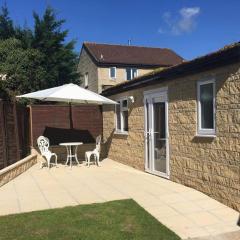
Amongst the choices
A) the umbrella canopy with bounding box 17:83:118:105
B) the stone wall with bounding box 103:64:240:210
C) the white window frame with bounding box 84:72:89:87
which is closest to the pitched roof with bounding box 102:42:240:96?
the stone wall with bounding box 103:64:240:210

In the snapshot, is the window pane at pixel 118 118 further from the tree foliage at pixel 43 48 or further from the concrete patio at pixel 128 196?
the tree foliage at pixel 43 48

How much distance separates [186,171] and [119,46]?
100 ft

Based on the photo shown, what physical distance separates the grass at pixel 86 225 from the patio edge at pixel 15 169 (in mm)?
3120

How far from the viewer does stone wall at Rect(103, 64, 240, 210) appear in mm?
7227

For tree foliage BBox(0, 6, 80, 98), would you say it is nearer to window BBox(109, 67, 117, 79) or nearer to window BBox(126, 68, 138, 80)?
window BBox(109, 67, 117, 79)

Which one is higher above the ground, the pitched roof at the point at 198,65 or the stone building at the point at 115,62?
the stone building at the point at 115,62

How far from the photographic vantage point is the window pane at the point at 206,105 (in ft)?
26.6

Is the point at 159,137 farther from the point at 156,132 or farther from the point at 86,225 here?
the point at 86,225

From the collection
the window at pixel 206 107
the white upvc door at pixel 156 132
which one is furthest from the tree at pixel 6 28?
the window at pixel 206 107

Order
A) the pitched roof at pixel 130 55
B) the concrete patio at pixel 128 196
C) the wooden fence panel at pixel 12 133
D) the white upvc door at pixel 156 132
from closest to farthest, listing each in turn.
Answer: the concrete patio at pixel 128 196 → the white upvc door at pixel 156 132 → the wooden fence panel at pixel 12 133 → the pitched roof at pixel 130 55

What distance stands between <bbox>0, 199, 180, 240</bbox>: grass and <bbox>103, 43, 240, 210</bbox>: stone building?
1960 mm

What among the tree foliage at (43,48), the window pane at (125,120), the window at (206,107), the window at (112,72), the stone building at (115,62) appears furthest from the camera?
the window at (112,72)

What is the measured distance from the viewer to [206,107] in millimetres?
8305

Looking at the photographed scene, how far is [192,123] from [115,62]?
26.0 metres
